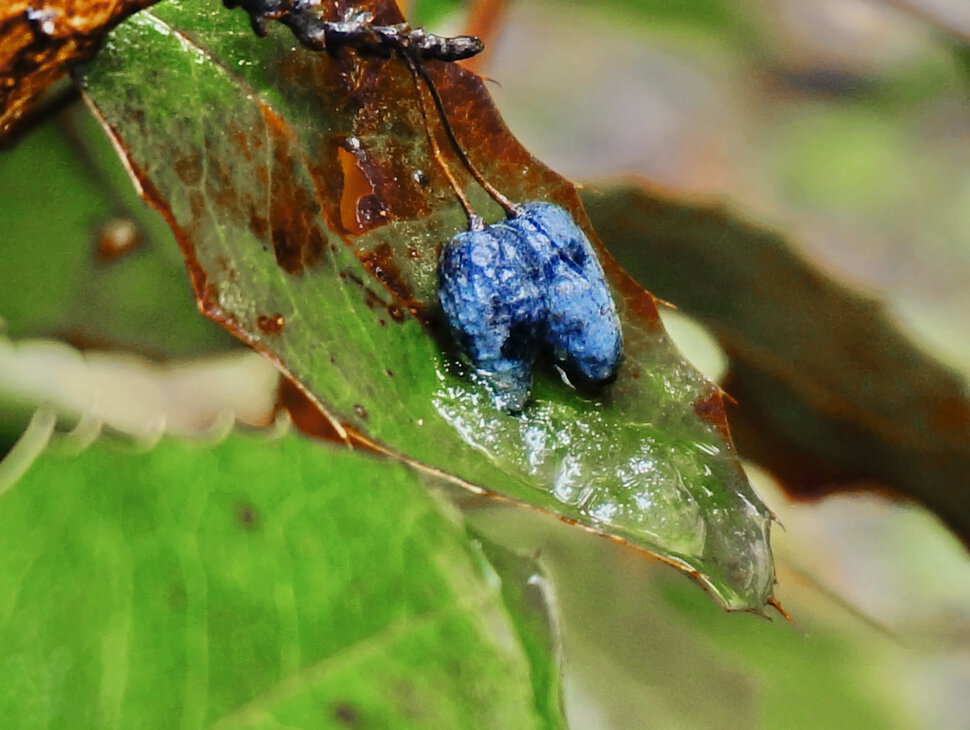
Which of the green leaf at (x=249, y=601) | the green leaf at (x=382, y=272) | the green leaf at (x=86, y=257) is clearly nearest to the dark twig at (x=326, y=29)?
the green leaf at (x=382, y=272)

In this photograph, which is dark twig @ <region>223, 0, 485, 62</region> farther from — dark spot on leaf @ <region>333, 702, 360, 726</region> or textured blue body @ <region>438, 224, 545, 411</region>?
dark spot on leaf @ <region>333, 702, 360, 726</region>

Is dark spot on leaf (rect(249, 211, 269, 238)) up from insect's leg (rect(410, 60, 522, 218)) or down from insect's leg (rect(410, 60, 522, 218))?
up

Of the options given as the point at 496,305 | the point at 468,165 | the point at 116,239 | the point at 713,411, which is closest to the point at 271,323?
the point at 496,305

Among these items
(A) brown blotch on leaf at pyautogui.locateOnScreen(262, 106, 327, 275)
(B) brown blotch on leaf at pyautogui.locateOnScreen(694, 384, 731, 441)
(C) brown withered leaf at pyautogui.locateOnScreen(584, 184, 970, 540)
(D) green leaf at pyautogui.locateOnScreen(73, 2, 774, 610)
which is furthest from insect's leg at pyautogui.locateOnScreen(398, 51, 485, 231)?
(C) brown withered leaf at pyautogui.locateOnScreen(584, 184, 970, 540)

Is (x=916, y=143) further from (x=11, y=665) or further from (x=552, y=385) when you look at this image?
(x=11, y=665)

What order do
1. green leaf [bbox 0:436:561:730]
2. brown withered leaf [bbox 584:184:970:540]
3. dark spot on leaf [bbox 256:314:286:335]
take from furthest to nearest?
brown withered leaf [bbox 584:184:970:540] < dark spot on leaf [bbox 256:314:286:335] < green leaf [bbox 0:436:561:730]

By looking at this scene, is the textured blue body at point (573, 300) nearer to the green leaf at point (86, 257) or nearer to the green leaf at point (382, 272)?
the green leaf at point (382, 272)

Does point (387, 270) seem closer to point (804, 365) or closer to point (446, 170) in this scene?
point (446, 170)
